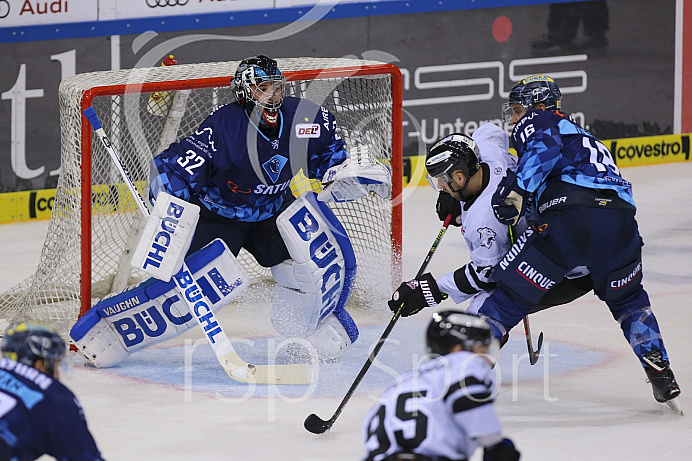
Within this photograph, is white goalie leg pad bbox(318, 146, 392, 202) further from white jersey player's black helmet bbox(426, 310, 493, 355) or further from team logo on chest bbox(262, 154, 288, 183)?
white jersey player's black helmet bbox(426, 310, 493, 355)

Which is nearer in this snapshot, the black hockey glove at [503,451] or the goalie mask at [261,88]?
the black hockey glove at [503,451]

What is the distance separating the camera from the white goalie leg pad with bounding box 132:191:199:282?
415 cm

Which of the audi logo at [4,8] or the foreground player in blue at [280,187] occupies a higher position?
the audi logo at [4,8]

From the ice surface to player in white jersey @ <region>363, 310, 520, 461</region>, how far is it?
3.02ft

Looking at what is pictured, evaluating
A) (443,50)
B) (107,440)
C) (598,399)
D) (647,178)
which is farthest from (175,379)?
(647,178)

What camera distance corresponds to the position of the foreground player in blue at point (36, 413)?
2.24 meters

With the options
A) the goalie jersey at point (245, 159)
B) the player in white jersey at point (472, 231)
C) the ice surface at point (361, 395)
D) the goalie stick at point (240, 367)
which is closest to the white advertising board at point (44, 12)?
the ice surface at point (361, 395)

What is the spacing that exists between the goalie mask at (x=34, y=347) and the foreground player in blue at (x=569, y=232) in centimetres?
173

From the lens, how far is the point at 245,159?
13.9 feet

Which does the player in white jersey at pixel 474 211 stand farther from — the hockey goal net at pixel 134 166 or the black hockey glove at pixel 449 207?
the hockey goal net at pixel 134 166

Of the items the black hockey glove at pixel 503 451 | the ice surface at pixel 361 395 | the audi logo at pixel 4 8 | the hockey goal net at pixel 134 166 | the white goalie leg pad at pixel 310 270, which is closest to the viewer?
the black hockey glove at pixel 503 451

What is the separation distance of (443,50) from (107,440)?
17.2ft

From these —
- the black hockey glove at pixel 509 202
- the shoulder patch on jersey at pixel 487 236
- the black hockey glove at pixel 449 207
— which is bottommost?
the shoulder patch on jersey at pixel 487 236

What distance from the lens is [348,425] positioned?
12.3 feet
